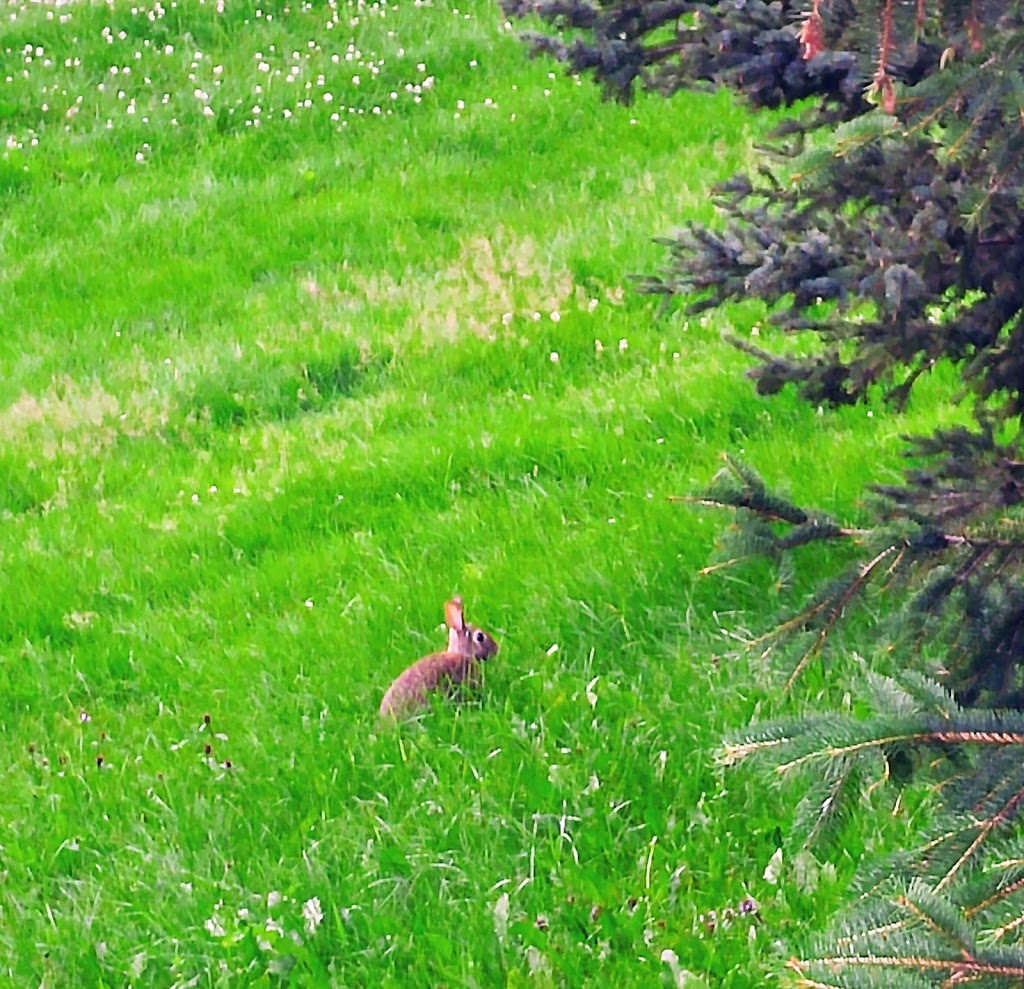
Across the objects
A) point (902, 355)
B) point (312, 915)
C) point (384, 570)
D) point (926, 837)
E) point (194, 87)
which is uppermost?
point (902, 355)

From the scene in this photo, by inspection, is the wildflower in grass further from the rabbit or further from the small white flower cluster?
the small white flower cluster

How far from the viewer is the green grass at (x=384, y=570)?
4.05m

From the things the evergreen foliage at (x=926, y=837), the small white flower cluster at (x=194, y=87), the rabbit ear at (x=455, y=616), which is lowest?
the small white flower cluster at (x=194, y=87)

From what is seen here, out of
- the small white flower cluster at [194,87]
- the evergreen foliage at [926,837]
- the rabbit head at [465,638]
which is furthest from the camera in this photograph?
the small white flower cluster at [194,87]

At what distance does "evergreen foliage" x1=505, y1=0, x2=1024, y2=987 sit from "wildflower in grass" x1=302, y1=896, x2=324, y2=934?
4.86 ft

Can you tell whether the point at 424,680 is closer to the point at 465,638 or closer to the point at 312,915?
the point at 465,638

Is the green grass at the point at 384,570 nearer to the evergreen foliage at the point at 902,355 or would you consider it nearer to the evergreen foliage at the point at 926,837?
the evergreen foliage at the point at 902,355

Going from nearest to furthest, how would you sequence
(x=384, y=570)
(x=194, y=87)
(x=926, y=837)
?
(x=926, y=837), (x=384, y=570), (x=194, y=87)

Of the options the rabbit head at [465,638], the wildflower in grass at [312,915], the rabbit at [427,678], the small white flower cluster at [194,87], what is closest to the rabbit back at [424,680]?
the rabbit at [427,678]

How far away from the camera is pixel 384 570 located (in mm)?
6070

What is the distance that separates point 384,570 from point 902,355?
9.13ft

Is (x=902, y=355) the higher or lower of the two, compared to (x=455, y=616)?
higher

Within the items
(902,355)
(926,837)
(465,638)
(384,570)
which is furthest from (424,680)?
(926,837)

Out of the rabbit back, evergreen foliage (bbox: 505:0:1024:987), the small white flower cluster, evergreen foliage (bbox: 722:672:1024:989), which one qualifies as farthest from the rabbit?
the small white flower cluster
